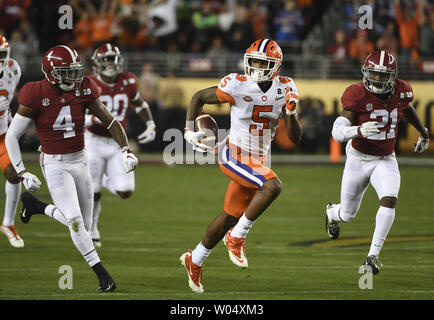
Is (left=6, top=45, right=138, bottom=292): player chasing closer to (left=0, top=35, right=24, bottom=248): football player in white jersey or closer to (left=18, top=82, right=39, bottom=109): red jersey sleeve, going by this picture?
(left=18, top=82, right=39, bottom=109): red jersey sleeve

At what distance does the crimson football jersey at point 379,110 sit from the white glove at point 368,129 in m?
0.60

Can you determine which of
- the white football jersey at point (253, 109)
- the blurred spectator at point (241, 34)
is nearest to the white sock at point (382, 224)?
the white football jersey at point (253, 109)

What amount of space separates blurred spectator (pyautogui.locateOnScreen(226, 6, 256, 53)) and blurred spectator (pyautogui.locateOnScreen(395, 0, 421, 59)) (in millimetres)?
3089

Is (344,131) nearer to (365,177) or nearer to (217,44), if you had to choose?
(365,177)

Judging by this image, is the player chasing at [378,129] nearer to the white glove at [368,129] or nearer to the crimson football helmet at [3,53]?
the white glove at [368,129]

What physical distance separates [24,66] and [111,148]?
378 inches

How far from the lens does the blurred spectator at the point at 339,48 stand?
19.1 m

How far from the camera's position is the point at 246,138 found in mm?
7227

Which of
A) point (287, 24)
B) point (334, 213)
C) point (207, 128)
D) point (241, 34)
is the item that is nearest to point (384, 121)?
point (334, 213)

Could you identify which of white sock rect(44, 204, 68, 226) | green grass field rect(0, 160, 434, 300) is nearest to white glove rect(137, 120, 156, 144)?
green grass field rect(0, 160, 434, 300)

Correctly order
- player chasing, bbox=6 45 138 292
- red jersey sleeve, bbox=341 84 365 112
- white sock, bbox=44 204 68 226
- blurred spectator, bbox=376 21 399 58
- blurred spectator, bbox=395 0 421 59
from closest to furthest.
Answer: player chasing, bbox=6 45 138 292 < red jersey sleeve, bbox=341 84 365 112 < white sock, bbox=44 204 68 226 < blurred spectator, bbox=376 21 399 58 < blurred spectator, bbox=395 0 421 59

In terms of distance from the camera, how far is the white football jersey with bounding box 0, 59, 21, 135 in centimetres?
921

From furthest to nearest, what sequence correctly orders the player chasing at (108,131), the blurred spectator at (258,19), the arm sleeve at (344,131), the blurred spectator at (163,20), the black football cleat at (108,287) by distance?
the blurred spectator at (258,19)
the blurred spectator at (163,20)
the player chasing at (108,131)
the arm sleeve at (344,131)
the black football cleat at (108,287)

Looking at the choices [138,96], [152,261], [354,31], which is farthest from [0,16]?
[152,261]
